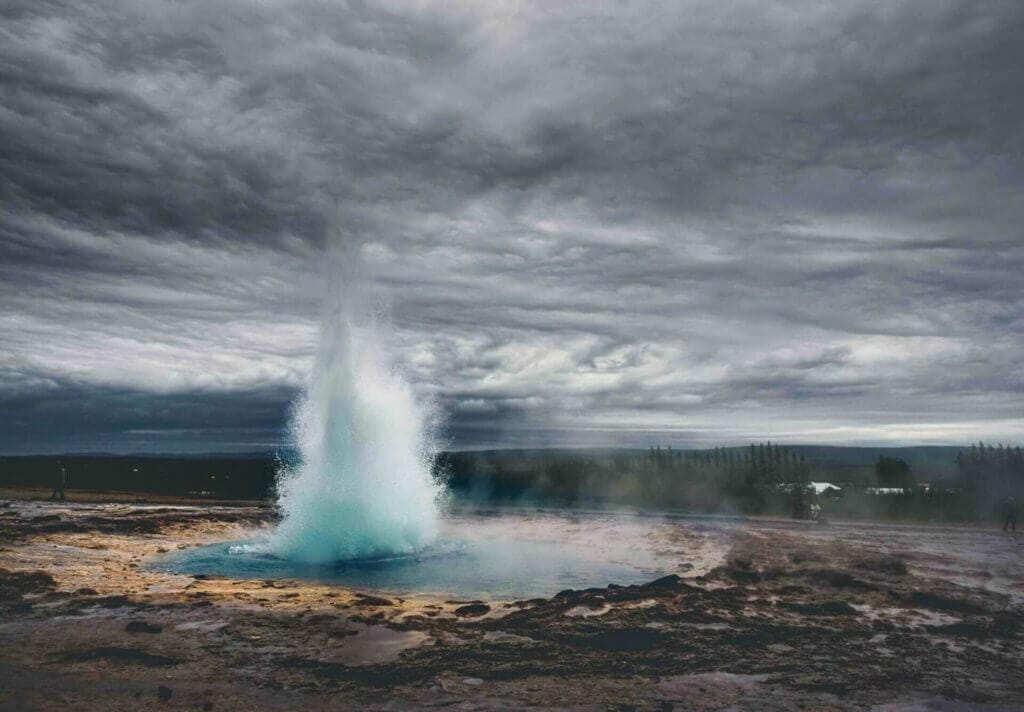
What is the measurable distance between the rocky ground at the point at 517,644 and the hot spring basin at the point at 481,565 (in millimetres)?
1475

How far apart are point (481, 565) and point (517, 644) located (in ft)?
30.3

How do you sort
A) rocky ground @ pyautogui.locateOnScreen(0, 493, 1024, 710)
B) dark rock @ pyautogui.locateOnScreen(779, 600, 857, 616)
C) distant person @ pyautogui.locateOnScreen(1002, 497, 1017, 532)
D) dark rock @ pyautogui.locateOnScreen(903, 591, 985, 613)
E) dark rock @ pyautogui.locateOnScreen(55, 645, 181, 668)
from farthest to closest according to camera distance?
distant person @ pyautogui.locateOnScreen(1002, 497, 1017, 532), dark rock @ pyautogui.locateOnScreen(903, 591, 985, 613), dark rock @ pyautogui.locateOnScreen(779, 600, 857, 616), dark rock @ pyautogui.locateOnScreen(55, 645, 181, 668), rocky ground @ pyautogui.locateOnScreen(0, 493, 1024, 710)

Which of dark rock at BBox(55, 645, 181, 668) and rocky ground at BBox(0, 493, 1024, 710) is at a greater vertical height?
dark rock at BBox(55, 645, 181, 668)

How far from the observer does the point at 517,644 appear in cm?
1091

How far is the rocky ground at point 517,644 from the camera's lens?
873 centimetres

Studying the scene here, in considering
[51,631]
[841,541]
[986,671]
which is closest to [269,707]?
[51,631]

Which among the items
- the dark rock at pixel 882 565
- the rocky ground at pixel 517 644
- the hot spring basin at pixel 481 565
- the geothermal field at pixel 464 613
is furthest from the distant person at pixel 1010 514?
the hot spring basin at pixel 481 565

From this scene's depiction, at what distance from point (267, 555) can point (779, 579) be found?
1508 cm

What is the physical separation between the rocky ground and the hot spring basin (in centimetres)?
147

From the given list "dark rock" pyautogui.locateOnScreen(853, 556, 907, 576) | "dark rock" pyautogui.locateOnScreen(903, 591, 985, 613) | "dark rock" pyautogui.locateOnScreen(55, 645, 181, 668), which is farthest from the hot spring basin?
"dark rock" pyautogui.locateOnScreen(55, 645, 181, 668)

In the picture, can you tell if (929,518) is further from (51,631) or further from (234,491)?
(234,491)

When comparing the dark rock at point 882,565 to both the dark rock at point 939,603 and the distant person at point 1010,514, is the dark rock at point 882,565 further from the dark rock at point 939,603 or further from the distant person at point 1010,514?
the distant person at point 1010,514

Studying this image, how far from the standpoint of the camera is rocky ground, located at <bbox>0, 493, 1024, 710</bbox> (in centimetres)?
873

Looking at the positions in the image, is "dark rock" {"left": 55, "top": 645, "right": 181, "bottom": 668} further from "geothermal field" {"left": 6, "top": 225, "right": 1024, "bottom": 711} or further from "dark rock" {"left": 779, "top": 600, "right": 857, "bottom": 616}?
"dark rock" {"left": 779, "top": 600, "right": 857, "bottom": 616}
